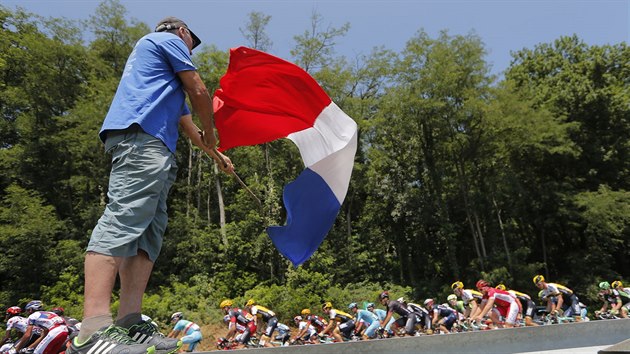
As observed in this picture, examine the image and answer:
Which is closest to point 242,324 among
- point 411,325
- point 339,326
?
point 339,326

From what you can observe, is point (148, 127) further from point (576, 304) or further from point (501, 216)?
point (501, 216)

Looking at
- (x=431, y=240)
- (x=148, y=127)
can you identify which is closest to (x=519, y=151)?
(x=431, y=240)

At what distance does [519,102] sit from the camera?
78.2 ft

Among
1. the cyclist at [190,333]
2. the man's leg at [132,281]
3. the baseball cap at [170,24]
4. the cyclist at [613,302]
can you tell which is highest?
the baseball cap at [170,24]

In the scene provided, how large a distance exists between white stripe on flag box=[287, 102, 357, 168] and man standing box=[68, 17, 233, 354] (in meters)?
1.90

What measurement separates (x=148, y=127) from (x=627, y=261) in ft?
→ 98.0

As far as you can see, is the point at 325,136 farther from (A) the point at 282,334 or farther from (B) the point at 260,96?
(A) the point at 282,334

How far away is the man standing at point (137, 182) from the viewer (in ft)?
5.59

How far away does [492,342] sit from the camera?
6.34 metres

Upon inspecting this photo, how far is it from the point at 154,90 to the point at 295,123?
2.26 meters

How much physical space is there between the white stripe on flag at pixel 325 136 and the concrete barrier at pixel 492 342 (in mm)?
2779

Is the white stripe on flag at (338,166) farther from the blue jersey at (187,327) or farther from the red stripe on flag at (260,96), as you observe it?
the blue jersey at (187,327)

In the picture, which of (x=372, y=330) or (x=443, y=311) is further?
(x=443, y=311)

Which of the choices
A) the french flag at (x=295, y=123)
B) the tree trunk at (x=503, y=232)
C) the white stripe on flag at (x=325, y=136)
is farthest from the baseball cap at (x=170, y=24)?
the tree trunk at (x=503, y=232)
